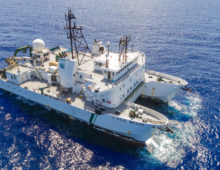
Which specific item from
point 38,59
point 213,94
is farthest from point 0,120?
point 213,94

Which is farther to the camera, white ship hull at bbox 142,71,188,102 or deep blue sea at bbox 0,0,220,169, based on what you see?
white ship hull at bbox 142,71,188,102

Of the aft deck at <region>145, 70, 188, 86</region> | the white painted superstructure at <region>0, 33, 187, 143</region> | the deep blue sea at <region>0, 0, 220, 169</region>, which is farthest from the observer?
the aft deck at <region>145, 70, 188, 86</region>

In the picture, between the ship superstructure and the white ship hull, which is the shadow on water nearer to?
the ship superstructure

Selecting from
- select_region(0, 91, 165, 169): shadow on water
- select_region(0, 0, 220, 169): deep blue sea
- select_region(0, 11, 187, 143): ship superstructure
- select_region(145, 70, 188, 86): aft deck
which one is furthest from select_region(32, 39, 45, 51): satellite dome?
select_region(145, 70, 188, 86): aft deck

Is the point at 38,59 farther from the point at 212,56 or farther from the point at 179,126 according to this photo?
the point at 212,56

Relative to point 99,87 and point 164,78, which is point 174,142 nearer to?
point 164,78

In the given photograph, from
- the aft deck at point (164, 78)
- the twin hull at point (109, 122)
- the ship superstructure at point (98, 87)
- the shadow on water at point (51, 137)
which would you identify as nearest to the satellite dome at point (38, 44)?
the ship superstructure at point (98, 87)
